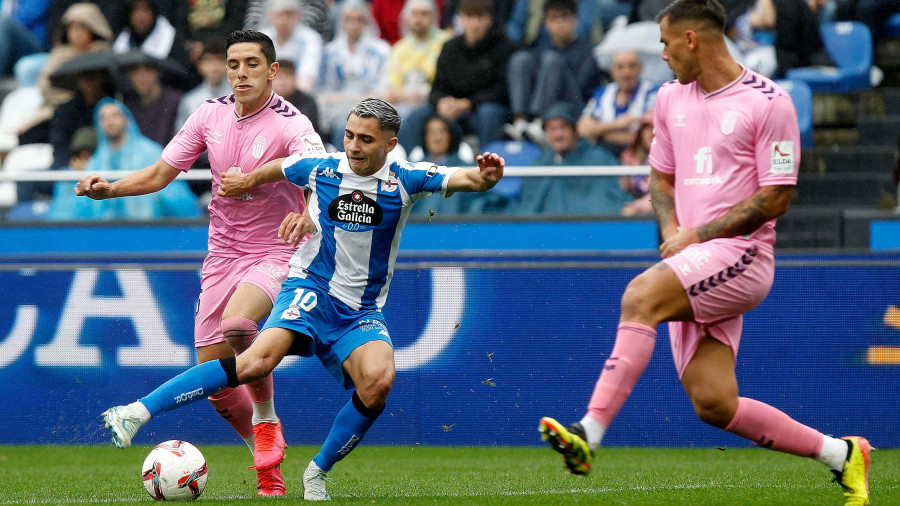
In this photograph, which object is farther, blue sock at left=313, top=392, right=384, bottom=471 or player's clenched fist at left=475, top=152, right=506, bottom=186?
A: blue sock at left=313, top=392, right=384, bottom=471

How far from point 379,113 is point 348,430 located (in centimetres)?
154

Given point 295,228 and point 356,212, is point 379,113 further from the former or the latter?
point 295,228

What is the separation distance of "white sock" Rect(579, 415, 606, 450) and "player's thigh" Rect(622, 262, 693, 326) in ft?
1.51

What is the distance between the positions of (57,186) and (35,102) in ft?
8.60

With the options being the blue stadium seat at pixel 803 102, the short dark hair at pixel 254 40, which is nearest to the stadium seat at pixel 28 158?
the short dark hair at pixel 254 40

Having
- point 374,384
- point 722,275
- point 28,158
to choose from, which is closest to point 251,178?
point 374,384

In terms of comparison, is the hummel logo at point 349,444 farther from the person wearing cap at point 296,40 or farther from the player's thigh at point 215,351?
the person wearing cap at point 296,40

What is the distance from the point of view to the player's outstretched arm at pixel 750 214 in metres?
4.73

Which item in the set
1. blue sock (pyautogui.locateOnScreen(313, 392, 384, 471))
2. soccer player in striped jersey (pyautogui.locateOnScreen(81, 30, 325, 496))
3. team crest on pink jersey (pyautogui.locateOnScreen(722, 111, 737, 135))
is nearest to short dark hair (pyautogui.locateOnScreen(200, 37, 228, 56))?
soccer player in striped jersey (pyautogui.locateOnScreen(81, 30, 325, 496))

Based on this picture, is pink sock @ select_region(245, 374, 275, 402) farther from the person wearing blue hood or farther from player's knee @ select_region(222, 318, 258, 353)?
the person wearing blue hood

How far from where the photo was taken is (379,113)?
5.51m

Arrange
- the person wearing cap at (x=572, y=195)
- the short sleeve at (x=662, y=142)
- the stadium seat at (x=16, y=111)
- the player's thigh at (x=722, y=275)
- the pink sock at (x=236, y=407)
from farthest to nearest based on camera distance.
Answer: the stadium seat at (x=16, y=111) → the person wearing cap at (x=572, y=195) → the pink sock at (x=236, y=407) → the short sleeve at (x=662, y=142) → the player's thigh at (x=722, y=275)

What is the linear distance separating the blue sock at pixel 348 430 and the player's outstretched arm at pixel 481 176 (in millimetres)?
1139

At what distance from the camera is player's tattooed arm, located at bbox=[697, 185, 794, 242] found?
4.73m
